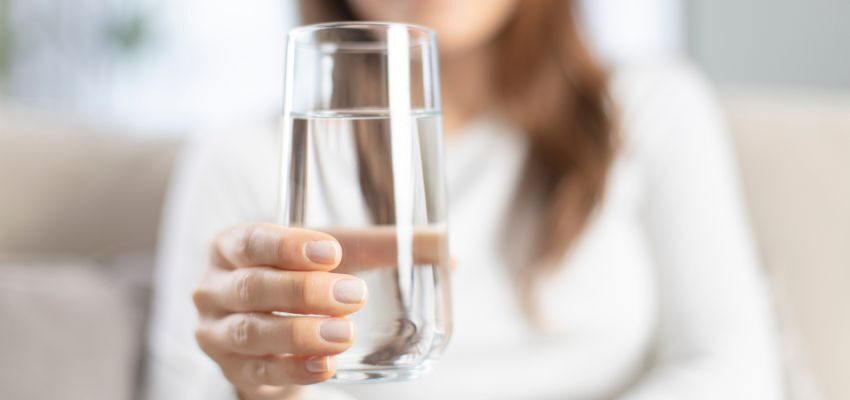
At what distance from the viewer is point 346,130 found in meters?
0.48

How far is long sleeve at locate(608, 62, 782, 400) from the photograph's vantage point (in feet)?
3.29

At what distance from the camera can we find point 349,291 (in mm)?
462

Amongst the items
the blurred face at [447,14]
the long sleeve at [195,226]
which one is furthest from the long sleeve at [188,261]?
the blurred face at [447,14]

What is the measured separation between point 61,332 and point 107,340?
6 centimetres

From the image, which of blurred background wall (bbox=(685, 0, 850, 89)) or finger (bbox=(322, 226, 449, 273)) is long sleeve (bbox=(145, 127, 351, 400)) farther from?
blurred background wall (bbox=(685, 0, 850, 89))

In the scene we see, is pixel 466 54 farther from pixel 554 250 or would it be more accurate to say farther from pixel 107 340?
pixel 107 340

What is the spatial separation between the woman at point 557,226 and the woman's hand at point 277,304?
421 millimetres

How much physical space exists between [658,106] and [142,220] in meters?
0.80

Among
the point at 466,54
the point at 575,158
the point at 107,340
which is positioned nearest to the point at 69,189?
the point at 107,340

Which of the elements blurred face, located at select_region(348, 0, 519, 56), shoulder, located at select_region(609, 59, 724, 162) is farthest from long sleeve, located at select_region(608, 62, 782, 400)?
blurred face, located at select_region(348, 0, 519, 56)

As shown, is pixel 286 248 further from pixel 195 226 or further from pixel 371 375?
pixel 195 226

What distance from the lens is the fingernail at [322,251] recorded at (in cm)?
46

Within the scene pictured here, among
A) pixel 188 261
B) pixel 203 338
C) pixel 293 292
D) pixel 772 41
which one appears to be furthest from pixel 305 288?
pixel 772 41

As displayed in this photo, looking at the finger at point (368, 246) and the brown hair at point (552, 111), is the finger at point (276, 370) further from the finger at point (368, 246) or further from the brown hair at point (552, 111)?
the brown hair at point (552, 111)
